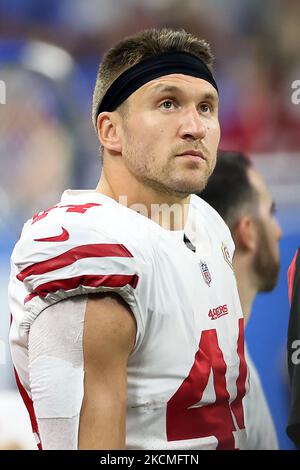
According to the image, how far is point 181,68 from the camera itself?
1.32 metres

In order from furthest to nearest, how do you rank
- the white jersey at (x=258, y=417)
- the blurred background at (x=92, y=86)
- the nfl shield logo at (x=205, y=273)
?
the blurred background at (x=92, y=86) < the white jersey at (x=258, y=417) < the nfl shield logo at (x=205, y=273)

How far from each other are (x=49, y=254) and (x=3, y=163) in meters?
0.74

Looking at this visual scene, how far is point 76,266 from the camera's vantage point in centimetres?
112

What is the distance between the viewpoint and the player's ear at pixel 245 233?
1845 mm

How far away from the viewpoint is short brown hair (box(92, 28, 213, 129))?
1321mm

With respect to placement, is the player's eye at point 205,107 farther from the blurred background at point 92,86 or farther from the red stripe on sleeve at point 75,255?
the blurred background at point 92,86

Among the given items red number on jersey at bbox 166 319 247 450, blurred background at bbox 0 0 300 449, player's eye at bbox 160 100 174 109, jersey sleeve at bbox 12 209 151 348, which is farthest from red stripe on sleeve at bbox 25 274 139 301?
blurred background at bbox 0 0 300 449

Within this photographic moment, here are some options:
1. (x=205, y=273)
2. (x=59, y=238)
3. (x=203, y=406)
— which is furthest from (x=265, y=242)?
(x=59, y=238)

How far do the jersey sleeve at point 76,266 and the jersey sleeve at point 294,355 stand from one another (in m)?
0.67

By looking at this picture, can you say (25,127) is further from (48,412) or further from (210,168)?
(48,412)

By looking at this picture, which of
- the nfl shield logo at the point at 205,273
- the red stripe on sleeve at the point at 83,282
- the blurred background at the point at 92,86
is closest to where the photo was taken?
the red stripe on sleeve at the point at 83,282

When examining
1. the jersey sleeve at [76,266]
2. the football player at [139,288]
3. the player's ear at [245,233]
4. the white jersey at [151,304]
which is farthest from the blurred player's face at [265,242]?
the jersey sleeve at [76,266]

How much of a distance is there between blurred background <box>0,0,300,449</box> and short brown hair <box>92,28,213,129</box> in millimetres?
472

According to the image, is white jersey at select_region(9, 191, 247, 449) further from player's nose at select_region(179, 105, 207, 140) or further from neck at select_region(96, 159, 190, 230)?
player's nose at select_region(179, 105, 207, 140)
